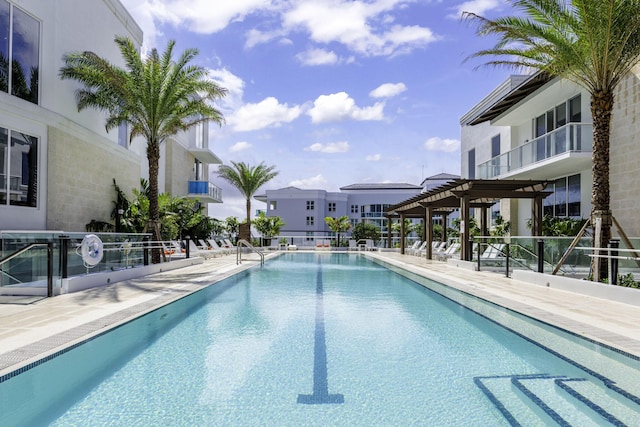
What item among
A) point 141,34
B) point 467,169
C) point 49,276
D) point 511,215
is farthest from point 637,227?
point 141,34

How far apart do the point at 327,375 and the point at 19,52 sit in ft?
46.1

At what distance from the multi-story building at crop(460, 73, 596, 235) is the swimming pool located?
986 centimetres

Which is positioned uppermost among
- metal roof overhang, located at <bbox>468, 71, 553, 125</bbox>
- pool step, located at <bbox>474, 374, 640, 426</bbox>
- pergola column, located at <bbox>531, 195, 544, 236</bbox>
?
metal roof overhang, located at <bbox>468, 71, 553, 125</bbox>

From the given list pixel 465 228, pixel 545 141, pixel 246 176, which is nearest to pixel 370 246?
pixel 246 176

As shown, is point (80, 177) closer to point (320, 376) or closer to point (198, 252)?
point (198, 252)

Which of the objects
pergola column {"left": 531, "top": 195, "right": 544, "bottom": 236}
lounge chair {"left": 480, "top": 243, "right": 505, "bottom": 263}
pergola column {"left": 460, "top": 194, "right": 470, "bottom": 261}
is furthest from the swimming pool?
pergola column {"left": 531, "top": 195, "right": 544, "bottom": 236}

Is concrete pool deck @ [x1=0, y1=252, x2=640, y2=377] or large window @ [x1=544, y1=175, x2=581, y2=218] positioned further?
large window @ [x1=544, y1=175, x2=581, y2=218]

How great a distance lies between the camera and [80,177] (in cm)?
1633

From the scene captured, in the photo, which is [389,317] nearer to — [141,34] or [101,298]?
[101,298]

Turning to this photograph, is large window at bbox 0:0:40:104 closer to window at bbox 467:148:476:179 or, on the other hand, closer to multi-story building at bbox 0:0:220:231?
multi-story building at bbox 0:0:220:231

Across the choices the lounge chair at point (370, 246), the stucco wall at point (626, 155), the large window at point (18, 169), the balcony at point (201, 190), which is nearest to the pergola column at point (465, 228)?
the stucco wall at point (626, 155)

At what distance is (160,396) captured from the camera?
13.7ft

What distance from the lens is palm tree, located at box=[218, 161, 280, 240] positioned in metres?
32.2

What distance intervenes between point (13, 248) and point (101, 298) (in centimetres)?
210
